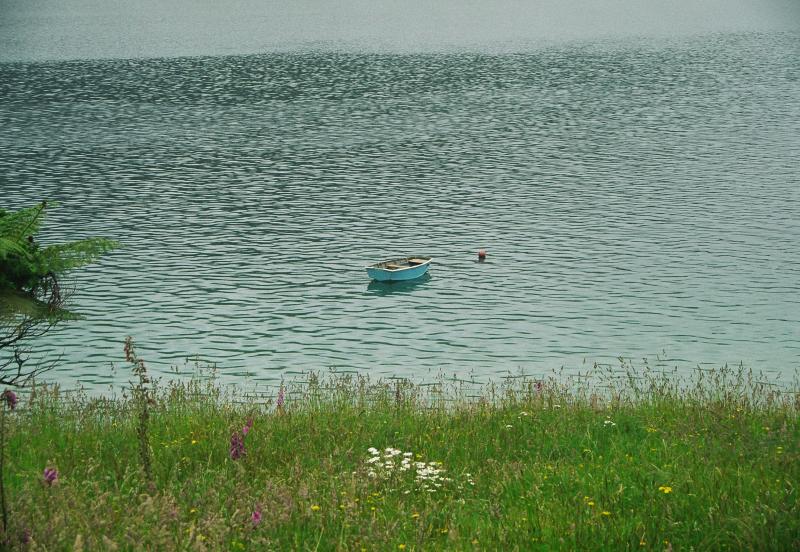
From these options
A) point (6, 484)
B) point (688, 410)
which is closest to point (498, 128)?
point (688, 410)

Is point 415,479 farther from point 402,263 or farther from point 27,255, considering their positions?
point 402,263

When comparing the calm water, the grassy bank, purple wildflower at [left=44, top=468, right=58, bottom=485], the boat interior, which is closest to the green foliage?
the grassy bank

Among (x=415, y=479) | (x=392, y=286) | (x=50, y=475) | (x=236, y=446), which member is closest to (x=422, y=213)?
(x=392, y=286)

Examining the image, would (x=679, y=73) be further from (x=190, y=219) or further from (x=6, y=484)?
(x=6, y=484)

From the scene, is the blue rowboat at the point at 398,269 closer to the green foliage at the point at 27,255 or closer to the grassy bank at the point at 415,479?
the grassy bank at the point at 415,479

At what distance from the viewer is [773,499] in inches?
456

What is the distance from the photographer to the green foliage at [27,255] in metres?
16.6

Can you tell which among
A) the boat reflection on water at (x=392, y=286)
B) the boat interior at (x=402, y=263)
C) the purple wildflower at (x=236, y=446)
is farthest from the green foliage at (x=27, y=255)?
the boat interior at (x=402, y=263)

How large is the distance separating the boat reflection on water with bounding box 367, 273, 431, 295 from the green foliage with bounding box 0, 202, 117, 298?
3267 cm

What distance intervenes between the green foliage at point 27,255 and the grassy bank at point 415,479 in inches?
102

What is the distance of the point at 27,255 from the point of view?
1695 centimetres

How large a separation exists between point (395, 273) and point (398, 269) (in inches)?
9.9

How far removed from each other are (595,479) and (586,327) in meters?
31.7

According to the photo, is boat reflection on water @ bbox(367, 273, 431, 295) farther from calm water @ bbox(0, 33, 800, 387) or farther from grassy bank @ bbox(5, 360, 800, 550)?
grassy bank @ bbox(5, 360, 800, 550)
